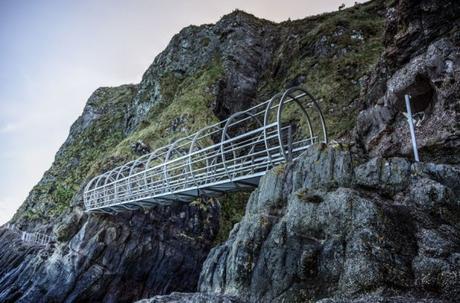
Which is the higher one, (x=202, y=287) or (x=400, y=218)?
(x=400, y=218)

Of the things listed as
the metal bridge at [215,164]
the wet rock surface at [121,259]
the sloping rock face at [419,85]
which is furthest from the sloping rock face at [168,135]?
the sloping rock face at [419,85]

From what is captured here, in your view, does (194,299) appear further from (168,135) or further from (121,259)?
(168,135)

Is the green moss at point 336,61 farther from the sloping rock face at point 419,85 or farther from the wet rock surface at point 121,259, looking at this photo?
the wet rock surface at point 121,259

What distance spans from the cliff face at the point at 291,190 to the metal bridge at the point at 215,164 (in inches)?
64.8

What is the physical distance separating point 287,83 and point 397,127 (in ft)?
73.6

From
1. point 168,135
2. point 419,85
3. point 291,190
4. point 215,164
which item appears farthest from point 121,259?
→ point 419,85

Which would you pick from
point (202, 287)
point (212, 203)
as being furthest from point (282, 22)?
point (202, 287)

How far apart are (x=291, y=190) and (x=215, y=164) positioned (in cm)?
485

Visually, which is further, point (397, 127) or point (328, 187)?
point (397, 127)

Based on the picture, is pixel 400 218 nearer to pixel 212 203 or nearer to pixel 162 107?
pixel 212 203

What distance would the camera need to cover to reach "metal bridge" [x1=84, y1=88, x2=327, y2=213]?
39.1 feet

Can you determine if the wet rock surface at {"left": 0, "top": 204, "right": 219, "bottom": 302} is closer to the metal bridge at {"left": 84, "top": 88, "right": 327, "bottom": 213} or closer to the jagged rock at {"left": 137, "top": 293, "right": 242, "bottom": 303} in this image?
the metal bridge at {"left": 84, "top": 88, "right": 327, "bottom": 213}

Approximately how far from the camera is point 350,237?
639 centimetres

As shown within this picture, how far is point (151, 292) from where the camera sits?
73.4 feet
